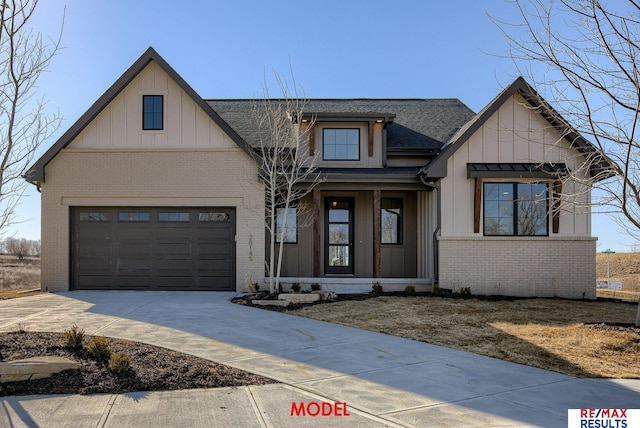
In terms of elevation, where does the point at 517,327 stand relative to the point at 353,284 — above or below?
below

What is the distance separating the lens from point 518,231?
46.8 ft

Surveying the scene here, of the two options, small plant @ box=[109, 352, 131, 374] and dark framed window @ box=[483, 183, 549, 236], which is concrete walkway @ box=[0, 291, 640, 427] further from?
dark framed window @ box=[483, 183, 549, 236]

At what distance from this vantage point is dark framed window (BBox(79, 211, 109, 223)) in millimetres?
14883

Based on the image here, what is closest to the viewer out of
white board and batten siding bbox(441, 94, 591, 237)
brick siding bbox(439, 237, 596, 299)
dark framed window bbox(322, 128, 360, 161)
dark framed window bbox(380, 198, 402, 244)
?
brick siding bbox(439, 237, 596, 299)

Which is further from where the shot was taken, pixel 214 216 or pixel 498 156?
pixel 214 216

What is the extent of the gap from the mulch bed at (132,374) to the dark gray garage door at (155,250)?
23.9 ft

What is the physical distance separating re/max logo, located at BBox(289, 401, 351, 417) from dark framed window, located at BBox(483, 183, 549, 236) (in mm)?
10371

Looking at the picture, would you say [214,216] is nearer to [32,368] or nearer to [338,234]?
[338,234]

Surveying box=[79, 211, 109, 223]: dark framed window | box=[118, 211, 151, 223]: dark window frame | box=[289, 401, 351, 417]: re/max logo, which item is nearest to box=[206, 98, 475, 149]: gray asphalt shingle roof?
box=[118, 211, 151, 223]: dark window frame

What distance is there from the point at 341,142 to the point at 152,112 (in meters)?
5.96

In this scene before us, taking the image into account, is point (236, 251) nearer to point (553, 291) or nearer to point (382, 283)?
point (382, 283)

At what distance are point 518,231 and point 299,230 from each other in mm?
6798

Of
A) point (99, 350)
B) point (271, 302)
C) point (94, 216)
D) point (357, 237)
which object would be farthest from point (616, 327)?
point (94, 216)

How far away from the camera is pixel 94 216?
48.9 ft
